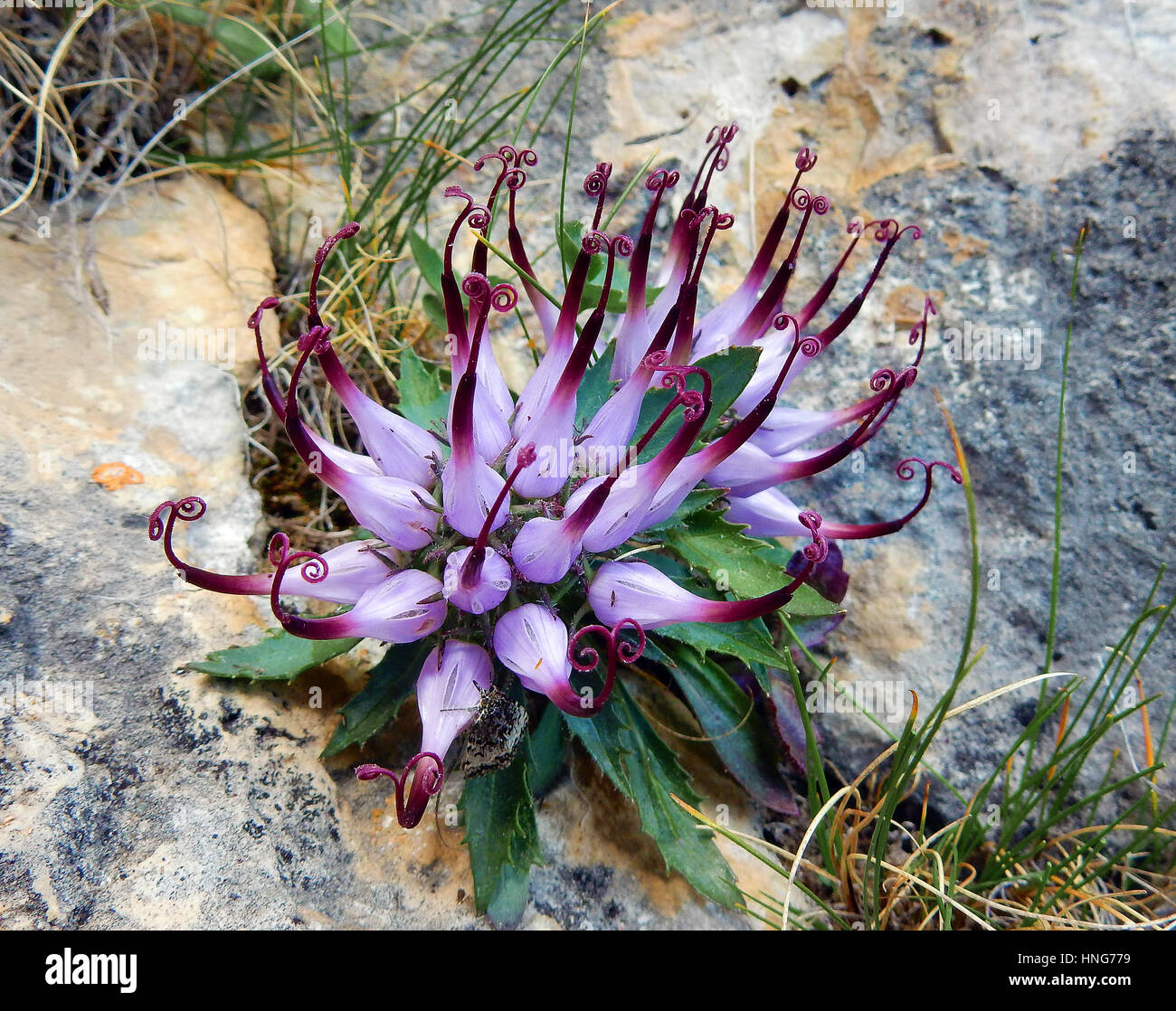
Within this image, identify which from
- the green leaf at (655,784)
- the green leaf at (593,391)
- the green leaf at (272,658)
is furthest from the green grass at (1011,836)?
the green leaf at (272,658)

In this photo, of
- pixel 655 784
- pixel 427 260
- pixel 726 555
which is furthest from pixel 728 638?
pixel 427 260

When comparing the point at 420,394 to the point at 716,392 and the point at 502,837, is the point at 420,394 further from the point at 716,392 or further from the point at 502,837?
the point at 502,837

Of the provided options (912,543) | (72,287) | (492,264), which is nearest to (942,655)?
(912,543)

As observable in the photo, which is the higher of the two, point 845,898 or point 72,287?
point 72,287

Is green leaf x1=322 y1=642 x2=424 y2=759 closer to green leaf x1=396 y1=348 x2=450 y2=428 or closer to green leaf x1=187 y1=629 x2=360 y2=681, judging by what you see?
green leaf x1=187 y1=629 x2=360 y2=681

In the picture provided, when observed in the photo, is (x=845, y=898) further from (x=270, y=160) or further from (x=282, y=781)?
(x=270, y=160)

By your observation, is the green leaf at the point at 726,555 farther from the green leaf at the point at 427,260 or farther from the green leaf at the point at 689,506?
the green leaf at the point at 427,260
